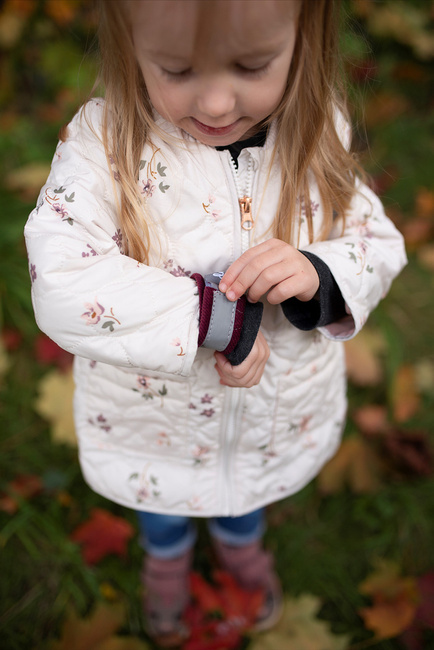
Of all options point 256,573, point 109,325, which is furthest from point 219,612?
point 109,325

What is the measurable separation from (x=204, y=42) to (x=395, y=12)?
8.42 feet

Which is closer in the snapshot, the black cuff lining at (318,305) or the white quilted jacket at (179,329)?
the white quilted jacket at (179,329)

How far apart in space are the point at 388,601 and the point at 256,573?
0.38 metres

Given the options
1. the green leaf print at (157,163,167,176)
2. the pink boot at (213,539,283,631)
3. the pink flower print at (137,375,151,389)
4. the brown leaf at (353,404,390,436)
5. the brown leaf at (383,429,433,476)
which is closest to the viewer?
the green leaf print at (157,163,167,176)

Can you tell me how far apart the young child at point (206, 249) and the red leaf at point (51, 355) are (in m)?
0.82

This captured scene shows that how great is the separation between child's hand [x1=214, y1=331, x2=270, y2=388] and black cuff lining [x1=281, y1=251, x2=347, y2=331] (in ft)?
0.28

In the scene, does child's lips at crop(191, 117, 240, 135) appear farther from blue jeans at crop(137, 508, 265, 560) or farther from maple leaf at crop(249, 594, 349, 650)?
maple leaf at crop(249, 594, 349, 650)

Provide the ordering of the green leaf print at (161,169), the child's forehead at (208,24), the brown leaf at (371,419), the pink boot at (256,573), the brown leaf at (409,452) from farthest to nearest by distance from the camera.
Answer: the brown leaf at (371,419), the brown leaf at (409,452), the pink boot at (256,573), the green leaf print at (161,169), the child's forehead at (208,24)

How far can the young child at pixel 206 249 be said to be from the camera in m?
0.80

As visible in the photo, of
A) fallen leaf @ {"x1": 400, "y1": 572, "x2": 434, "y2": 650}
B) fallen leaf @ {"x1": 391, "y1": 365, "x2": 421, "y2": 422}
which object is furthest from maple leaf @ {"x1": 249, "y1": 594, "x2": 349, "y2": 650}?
fallen leaf @ {"x1": 391, "y1": 365, "x2": 421, "y2": 422}

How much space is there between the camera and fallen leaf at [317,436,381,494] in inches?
68.0

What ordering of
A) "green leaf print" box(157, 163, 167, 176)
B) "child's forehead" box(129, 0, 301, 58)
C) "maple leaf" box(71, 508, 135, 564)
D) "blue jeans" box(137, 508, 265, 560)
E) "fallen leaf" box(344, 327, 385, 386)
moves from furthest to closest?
"fallen leaf" box(344, 327, 385, 386), "maple leaf" box(71, 508, 135, 564), "blue jeans" box(137, 508, 265, 560), "green leaf print" box(157, 163, 167, 176), "child's forehead" box(129, 0, 301, 58)

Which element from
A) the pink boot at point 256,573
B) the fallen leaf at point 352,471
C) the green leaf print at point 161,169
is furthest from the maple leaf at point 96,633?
the green leaf print at point 161,169

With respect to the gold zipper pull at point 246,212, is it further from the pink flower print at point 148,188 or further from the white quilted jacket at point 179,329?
the pink flower print at point 148,188
